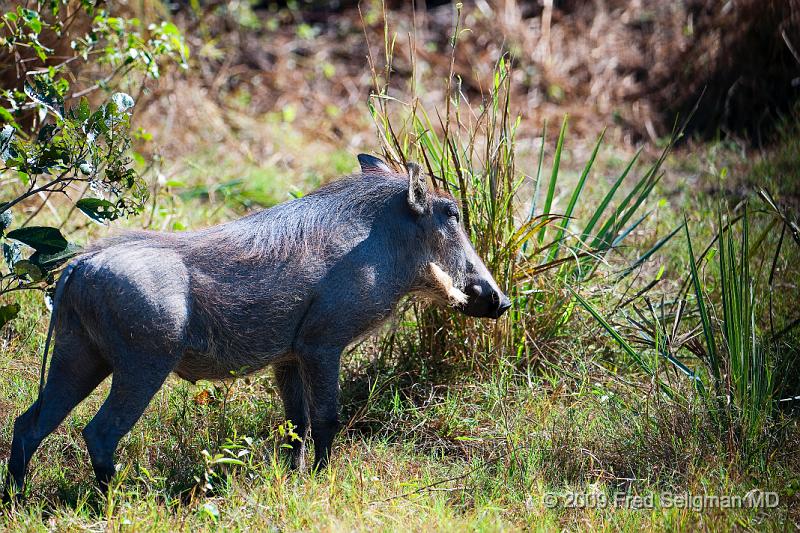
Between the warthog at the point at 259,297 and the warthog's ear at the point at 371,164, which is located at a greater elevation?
the warthog's ear at the point at 371,164

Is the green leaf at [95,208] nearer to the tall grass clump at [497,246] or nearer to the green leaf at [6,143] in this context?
the green leaf at [6,143]

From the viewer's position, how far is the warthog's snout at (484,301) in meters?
3.71

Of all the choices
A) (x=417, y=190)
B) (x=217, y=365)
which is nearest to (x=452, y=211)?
(x=417, y=190)

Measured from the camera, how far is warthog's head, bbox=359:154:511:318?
3.67m

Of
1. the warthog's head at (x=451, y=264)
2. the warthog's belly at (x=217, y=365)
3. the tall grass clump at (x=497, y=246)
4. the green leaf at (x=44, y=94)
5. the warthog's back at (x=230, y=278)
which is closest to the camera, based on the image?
the warthog's back at (x=230, y=278)

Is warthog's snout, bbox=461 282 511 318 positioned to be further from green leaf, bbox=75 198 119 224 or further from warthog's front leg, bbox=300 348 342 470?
green leaf, bbox=75 198 119 224

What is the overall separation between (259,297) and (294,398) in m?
0.59

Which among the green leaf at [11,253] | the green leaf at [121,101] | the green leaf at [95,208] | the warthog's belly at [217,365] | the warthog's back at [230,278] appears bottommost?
the warthog's belly at [217,365]

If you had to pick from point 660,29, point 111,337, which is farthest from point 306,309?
point 660,29

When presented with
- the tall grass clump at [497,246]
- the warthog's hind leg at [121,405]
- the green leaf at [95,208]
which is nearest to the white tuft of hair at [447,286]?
the tall grass clump at [497,246]

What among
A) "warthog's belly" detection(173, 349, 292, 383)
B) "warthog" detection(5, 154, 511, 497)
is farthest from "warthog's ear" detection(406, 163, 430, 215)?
"warthog's belly" detection(173, 349, 292, 383)

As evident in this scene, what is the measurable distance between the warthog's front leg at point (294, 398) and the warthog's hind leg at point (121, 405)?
0.66m

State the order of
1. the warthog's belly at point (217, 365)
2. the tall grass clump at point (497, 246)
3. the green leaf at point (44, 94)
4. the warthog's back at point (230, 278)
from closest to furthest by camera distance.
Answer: the warthog's back at point (230, 278) < the warthog's belly at point (217, 365) < the green leaf at point (44, 94) < the tall grass clump at point (497, 246)

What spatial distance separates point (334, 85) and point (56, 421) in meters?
6.20
